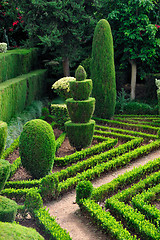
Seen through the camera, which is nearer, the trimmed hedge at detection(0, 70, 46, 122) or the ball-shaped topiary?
the ball-shaped topiary

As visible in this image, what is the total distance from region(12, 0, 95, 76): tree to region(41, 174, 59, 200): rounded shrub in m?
10.0

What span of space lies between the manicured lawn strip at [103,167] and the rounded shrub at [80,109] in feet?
6.65

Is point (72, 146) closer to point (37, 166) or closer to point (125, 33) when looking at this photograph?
point (37, 166)

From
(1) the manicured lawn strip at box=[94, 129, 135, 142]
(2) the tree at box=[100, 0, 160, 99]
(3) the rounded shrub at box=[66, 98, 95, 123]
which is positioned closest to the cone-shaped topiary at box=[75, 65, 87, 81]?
(3) the rounded shrub at box=[66, 98, 95, 123]

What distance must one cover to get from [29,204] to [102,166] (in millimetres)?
3057

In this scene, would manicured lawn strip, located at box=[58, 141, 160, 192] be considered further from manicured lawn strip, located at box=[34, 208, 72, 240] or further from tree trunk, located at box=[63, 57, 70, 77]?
tree trunk, located at box=[63, 57, 70, 77]

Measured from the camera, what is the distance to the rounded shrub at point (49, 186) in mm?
7262

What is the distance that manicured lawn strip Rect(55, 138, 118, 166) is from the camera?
370 inches

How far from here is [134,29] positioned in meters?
16.4

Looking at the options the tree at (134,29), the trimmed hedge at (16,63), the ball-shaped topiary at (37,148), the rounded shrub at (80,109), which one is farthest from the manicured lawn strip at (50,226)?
the tree at (134,29)

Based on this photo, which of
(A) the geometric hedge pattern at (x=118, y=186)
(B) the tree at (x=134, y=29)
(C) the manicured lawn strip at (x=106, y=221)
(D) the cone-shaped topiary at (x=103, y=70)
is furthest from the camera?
(B) the tree at (x=134, y=29)

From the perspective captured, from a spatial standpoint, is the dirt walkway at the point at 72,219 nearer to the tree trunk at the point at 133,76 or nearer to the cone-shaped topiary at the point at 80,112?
the cone-shaped topiary at the point at 80,112

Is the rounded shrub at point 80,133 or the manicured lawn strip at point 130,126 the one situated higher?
the rounded shrub at point 80,133

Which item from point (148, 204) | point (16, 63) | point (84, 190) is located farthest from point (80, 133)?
point (16, 63)
